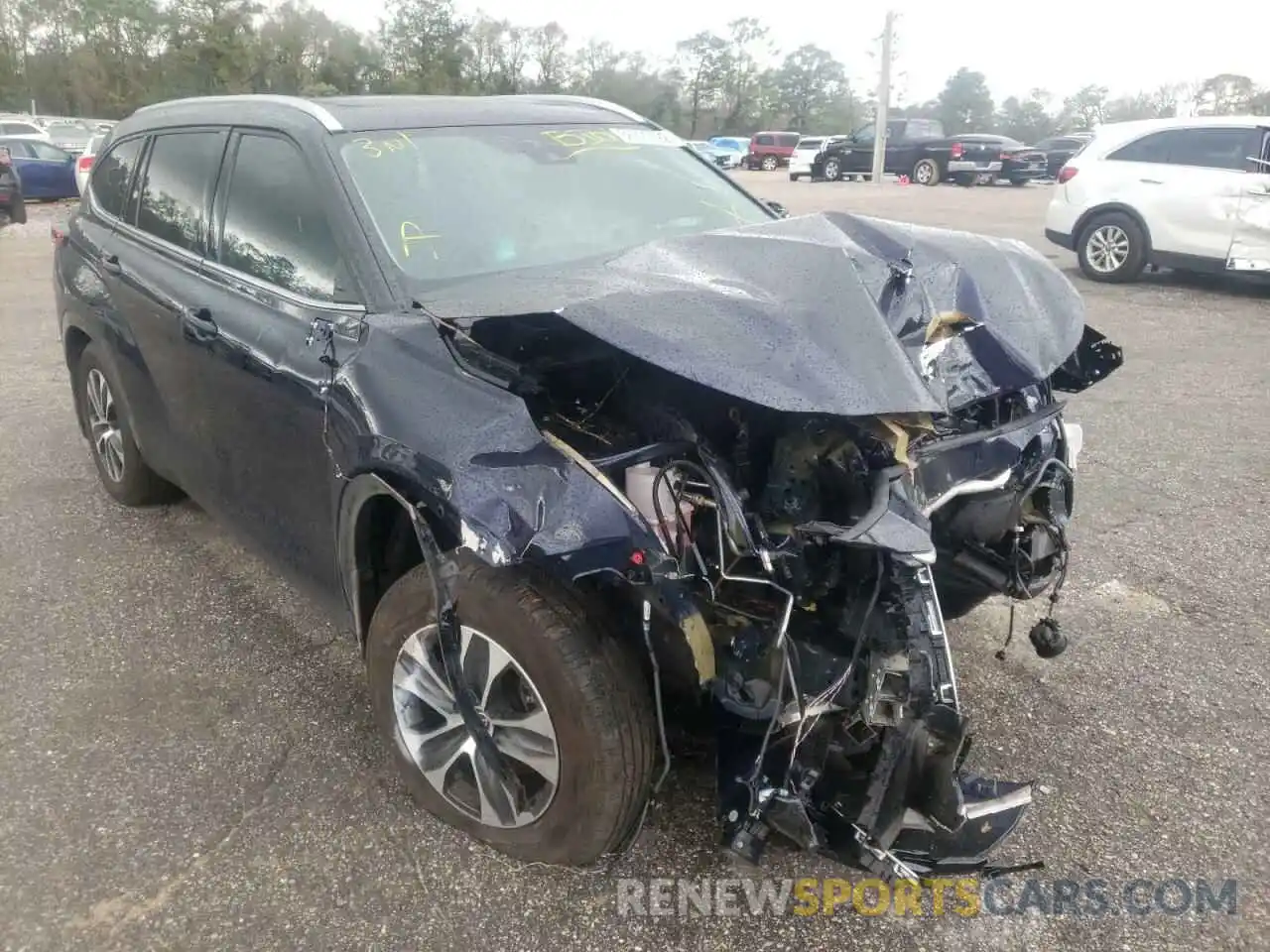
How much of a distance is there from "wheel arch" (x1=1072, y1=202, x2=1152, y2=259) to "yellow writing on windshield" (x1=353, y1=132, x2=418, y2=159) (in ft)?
31.0

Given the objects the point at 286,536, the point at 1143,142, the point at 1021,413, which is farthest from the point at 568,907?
the point at 1143,142

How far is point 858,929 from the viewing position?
2.29m

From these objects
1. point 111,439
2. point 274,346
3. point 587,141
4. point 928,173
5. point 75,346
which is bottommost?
point 111,439

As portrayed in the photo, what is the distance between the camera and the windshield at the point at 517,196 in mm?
2932

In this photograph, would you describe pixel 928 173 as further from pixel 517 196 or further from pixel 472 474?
pixel 472 474

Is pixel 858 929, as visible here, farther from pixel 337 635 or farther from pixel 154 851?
pixel 337 635

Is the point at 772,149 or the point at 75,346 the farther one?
the point at 772,149

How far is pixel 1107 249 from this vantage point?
1067 centimetres

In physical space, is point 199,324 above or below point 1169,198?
above

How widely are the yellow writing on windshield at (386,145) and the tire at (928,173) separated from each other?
2766cm

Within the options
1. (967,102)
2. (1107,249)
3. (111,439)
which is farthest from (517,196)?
(967,102)

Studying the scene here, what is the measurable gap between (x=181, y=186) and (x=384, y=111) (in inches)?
40.0

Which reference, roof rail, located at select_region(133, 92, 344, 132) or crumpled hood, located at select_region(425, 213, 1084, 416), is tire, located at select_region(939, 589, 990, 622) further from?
roof rail, located at select_region(133, 92, 344, 132)

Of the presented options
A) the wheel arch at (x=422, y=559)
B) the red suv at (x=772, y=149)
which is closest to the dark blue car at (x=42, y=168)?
the wheel arch at (x=422, y=559)
